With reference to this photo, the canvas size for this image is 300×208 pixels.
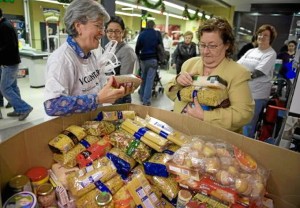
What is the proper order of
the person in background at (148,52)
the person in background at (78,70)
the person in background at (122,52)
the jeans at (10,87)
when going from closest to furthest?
the person in background at (78,70), the person in background at (122,52), the jeans at (10,87), the person in background at (148,52)

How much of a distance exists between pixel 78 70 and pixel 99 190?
2.17 ft

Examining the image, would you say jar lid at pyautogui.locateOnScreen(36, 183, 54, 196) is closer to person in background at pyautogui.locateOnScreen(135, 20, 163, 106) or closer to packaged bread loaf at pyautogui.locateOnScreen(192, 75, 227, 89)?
packaged bread loaf at pyautogui.locateOnScreen(192, 75, 227, 89)

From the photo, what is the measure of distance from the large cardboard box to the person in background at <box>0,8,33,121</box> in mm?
3043

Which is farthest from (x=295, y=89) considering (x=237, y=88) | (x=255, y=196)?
(x=255, y=196)

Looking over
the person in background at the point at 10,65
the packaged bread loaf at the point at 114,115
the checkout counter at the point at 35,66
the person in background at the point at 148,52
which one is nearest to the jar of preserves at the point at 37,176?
the packaged bread loaf at the point at 114,115

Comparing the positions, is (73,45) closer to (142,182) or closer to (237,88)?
(142,182)

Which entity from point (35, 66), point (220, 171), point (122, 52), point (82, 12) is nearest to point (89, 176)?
point (220, 171)

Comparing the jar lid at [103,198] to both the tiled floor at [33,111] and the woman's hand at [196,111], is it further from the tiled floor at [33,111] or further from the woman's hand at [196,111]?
the tiled floor at [33,111]

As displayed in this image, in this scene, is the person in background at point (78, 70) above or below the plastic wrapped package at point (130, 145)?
above

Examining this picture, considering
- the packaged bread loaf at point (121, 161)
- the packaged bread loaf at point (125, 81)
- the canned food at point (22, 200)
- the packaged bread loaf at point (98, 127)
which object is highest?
the packaged bread loaf at point (125, 81)

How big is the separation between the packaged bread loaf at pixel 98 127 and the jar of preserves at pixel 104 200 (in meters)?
0.32

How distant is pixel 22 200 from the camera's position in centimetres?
75

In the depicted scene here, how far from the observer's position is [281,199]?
3.05ft

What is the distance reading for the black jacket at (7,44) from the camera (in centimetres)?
336
